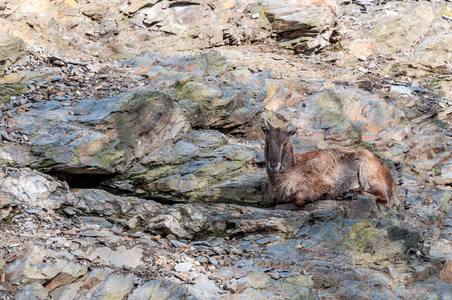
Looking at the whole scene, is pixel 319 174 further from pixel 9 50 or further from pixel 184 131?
pixel 9 50

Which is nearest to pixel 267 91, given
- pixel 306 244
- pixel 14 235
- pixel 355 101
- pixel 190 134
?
pixel 355 101

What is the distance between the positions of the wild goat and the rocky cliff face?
431mm

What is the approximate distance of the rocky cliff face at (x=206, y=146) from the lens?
662cm

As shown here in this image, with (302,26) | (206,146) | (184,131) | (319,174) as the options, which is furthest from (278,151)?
(302,26)

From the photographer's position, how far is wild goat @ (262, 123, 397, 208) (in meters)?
9.24

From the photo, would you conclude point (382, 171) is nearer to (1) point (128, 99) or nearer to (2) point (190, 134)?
(2) point (190, 134)

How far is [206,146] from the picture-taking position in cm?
1062

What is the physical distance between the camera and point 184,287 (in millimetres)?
6074

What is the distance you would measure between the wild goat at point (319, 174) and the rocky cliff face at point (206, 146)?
1.41 ft

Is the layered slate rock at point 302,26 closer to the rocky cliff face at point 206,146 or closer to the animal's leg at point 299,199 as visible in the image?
the rocky cliff face at point 206,146

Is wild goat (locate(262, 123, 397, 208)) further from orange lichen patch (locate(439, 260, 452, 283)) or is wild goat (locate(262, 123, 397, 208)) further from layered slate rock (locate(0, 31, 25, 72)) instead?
layered slate rock (locate(0, 31, 25, 72))

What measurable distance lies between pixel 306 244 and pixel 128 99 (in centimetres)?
534

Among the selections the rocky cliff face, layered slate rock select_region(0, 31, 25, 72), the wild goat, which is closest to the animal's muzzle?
the wild goat

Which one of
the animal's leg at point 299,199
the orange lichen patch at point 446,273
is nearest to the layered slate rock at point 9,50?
the animal's leg at point 299,199
